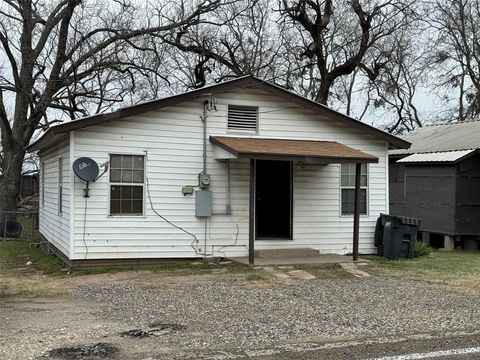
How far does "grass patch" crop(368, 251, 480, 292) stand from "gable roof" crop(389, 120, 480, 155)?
5003 millimetres

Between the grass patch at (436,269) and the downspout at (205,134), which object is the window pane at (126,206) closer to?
the downspout at (205,134)

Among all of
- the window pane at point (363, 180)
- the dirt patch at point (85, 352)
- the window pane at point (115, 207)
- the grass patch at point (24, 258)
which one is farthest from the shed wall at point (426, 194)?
the dirt patch at point (85, 352)

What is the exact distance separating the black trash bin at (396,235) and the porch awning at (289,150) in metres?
1.82

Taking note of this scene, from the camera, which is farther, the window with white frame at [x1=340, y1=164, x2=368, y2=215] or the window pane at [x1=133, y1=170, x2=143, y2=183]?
the window with white frame at [x1=340, y1=164, x2=368, y2=215]

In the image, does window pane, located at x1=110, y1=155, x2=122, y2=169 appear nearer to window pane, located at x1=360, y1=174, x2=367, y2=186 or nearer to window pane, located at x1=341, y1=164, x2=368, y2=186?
window pane, located at x1=341, y1=164, x2=368, y2=186

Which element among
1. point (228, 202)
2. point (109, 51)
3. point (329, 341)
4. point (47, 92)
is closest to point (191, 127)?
point (228, 202)

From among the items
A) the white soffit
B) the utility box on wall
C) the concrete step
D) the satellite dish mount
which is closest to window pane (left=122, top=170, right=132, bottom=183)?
the satellite dish mount

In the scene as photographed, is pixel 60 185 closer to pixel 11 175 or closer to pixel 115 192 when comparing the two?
pixel 115 192

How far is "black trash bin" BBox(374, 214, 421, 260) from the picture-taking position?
12805 mm

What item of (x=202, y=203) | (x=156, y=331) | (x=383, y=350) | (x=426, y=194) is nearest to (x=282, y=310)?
(x=156, y=331)

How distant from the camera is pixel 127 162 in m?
11.5

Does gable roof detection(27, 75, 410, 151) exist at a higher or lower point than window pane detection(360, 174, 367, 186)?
higher

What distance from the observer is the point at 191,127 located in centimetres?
1196

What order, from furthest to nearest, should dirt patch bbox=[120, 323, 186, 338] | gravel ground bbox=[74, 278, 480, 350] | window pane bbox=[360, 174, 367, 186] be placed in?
window pane bbox=[360, 174, 367, 186]
gravel ground bbox=[74, 278, 480, 350]
dirt patch bbox=[120, 323, 186, 338]
